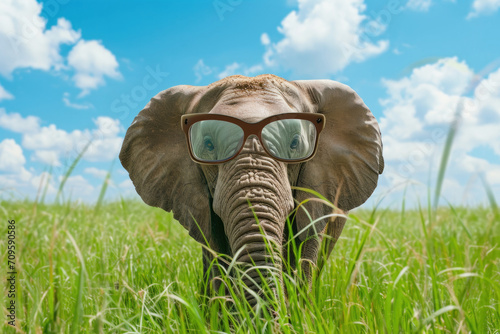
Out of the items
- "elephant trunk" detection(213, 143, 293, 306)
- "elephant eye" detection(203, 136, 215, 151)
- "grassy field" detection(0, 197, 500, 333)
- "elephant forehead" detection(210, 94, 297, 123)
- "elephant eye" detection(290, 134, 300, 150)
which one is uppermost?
"elephant forehead" detection(210, 94, 297, 123)

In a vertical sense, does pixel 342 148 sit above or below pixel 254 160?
above

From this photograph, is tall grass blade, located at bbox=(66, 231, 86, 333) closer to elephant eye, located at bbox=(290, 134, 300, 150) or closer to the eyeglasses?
the eyeglasses

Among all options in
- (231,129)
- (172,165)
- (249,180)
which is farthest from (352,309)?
(172,165)

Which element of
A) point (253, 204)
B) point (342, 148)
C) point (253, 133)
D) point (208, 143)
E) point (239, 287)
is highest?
point (342, 148)

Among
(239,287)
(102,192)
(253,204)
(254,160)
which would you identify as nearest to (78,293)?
(102,192)

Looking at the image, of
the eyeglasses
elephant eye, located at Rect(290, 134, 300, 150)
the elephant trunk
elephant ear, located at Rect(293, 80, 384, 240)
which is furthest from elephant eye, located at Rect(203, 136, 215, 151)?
elephant ear, located at Rect(293, 80, 384, 240)

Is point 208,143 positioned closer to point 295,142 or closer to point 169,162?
point 295,142

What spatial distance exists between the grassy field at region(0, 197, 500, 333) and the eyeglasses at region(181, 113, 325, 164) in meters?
0.86

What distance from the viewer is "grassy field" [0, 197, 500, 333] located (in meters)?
2.20

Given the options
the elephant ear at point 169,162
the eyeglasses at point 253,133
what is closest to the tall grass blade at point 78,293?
the eyeglasses at point 253,133

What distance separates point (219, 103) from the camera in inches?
159

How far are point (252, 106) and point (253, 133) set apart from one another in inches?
12.9

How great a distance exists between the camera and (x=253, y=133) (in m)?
3.62

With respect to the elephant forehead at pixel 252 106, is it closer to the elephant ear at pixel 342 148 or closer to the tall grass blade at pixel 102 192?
the elephant ear at pixel 342 148
